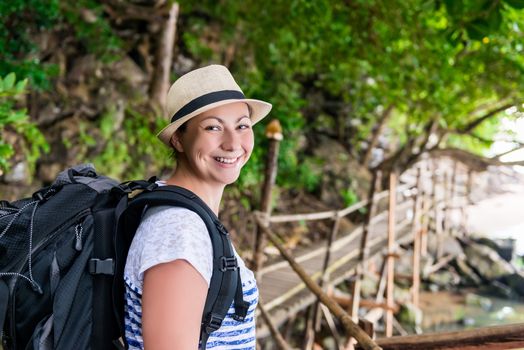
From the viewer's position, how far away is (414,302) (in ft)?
30.7

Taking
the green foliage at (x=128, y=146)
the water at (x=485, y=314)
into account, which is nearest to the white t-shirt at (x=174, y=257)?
the green foliage at (x=128, y=146)

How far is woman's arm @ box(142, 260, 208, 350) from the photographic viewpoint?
101 centimetres

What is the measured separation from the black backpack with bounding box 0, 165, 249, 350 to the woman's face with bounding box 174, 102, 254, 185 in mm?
154

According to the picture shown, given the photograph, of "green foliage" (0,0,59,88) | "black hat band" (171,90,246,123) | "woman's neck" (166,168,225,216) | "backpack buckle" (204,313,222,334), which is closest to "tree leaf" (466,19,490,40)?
"black hat band" (171,90,246,123)

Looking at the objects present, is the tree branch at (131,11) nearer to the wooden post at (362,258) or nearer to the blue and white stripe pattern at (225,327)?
the wooden post at (362,258)

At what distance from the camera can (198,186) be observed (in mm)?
1383

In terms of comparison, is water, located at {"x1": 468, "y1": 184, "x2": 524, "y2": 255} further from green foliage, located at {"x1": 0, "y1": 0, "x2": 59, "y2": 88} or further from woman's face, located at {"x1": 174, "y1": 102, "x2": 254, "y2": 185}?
woman's face, located at {"x1": 174, "y1": 102, "x2": 254, "y2": 185}

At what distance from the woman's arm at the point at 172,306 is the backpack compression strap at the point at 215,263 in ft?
0.28

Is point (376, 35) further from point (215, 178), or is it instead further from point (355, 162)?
point (355, 162)

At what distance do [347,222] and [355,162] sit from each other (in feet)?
7.85

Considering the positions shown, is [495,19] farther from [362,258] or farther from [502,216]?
[502,216]

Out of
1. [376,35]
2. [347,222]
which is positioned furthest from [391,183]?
[347,222]

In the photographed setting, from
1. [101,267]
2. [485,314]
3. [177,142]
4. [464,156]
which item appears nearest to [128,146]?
[177,142]

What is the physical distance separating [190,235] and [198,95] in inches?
17.6
